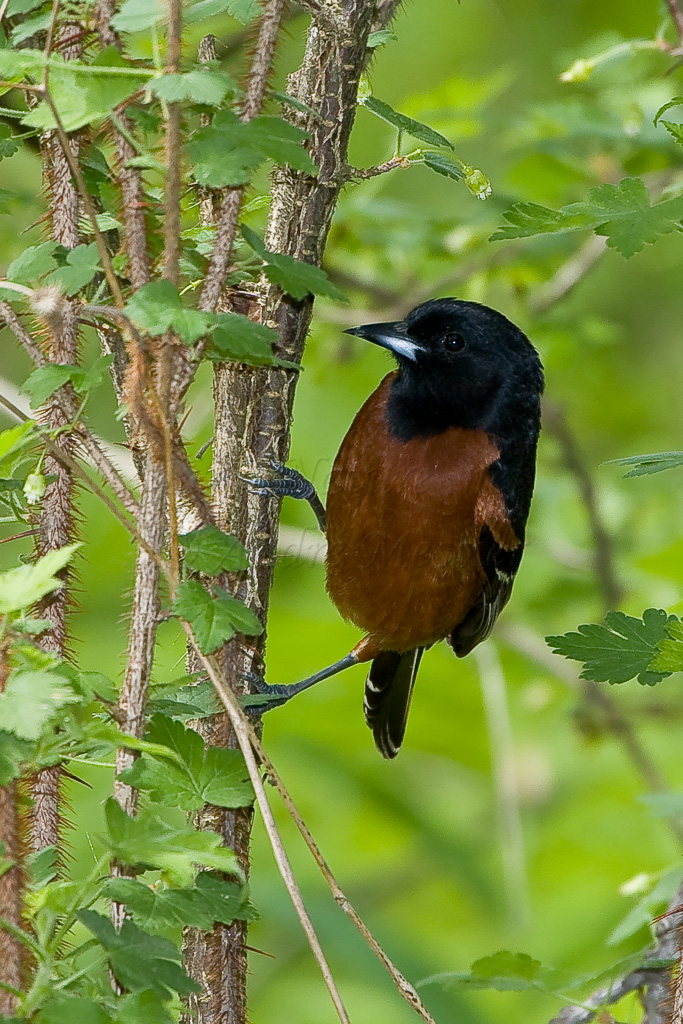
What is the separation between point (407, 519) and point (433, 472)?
0.16m

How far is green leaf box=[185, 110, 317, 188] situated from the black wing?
2237 mm

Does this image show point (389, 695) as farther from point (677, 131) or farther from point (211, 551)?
point (211, 551)

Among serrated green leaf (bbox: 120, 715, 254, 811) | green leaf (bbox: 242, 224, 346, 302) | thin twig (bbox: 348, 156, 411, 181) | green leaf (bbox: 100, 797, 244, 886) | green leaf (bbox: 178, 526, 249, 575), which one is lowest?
green leaf (bbox: 100, 797, 244, 886)

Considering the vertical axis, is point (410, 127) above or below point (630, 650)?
above

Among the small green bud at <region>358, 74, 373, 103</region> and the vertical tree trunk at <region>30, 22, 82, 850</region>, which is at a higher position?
the small green bud at <region>358, 74, 373, 103</region>

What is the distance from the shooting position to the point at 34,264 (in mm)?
1615

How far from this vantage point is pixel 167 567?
60.4 inches

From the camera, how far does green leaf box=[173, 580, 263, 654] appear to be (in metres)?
1.54

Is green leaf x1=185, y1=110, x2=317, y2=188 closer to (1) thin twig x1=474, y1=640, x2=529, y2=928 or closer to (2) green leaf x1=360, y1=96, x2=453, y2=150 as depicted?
(2) green leaf x1=360, y1=96, x2=453, y2=150

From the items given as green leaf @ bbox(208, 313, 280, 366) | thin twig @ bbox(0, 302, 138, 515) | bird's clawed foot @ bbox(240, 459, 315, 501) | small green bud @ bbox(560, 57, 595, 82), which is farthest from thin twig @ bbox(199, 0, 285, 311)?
small green bud @ bbox(560, 57, 595, 82)

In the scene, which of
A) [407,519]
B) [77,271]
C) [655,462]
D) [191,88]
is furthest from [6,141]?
[407,519]

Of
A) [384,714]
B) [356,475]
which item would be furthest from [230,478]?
[384,714]

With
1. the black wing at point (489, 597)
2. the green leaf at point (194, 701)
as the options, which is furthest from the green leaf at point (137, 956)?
the black wing at point (489, 597)

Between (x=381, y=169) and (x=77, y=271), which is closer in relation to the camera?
(x=77, y=271)
